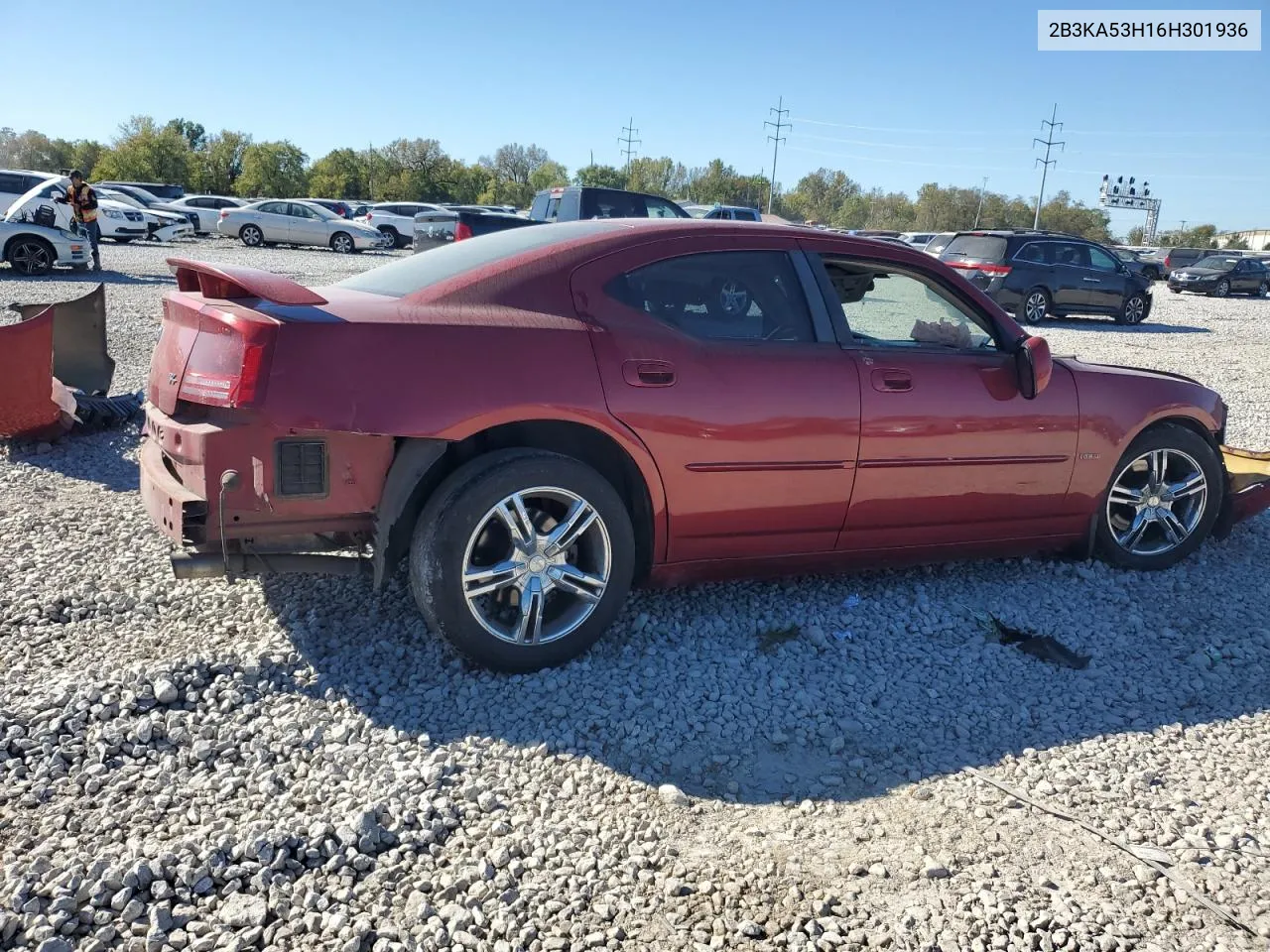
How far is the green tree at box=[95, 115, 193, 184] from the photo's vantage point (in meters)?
68.6

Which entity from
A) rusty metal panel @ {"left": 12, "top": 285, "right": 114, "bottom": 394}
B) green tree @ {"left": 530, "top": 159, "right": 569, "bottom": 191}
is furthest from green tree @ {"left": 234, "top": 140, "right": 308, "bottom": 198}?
rusty metal panel @ {"left": 12, "top": 285, "right": 114, "bottom": 394}

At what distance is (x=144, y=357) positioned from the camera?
939 cm

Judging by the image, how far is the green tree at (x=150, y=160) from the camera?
6862 centimetres

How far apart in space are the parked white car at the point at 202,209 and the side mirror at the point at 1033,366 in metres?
A: 32.2

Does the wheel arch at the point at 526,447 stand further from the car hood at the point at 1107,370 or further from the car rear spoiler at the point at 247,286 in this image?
the car hood at the point at 1107,370

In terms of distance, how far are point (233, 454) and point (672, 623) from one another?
1.90m

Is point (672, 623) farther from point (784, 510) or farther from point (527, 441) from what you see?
point (527, 441)

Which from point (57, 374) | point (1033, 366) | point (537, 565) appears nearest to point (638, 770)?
point (537, 565)

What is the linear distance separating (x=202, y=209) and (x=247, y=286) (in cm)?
3609

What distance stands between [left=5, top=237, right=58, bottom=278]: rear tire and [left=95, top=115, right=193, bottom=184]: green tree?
59729mm

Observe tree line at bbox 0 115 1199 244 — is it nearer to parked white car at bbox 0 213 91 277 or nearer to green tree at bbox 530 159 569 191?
green tree at bbox 530 159 569 191

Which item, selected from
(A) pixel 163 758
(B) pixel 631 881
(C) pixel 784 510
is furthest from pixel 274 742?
(C) pixel 784 510

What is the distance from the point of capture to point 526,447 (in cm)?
359

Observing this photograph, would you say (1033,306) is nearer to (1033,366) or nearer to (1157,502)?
(1157,502)
